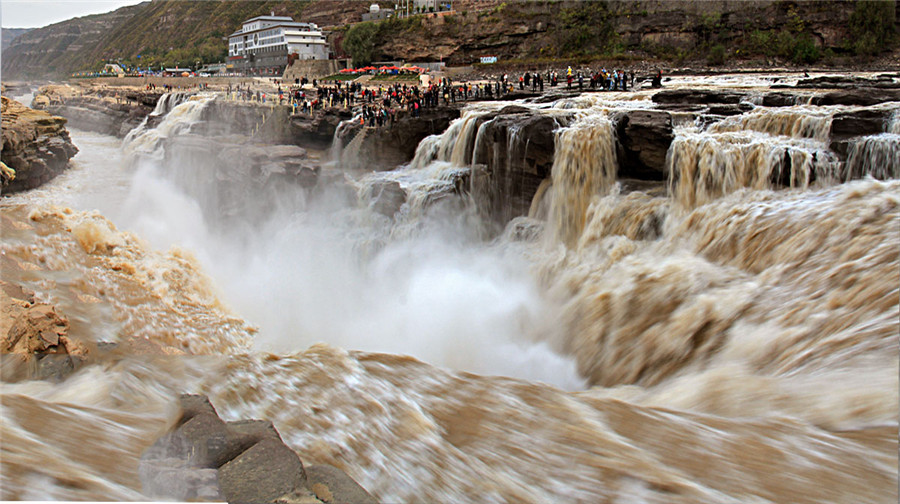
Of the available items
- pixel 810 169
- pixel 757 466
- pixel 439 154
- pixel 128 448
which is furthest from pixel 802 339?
pixel 439 154

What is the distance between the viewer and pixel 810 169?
3533 millimetres

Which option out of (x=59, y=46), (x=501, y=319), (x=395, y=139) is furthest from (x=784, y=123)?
(x=59, y=46)

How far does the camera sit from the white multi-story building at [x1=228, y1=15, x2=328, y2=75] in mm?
3980

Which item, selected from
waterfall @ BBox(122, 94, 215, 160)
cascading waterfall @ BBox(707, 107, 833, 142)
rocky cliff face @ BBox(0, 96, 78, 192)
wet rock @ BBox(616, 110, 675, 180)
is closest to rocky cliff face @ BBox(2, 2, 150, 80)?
rocky cliff face @ BBox(0, 96, 78, 192)

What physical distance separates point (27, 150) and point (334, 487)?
3.61m

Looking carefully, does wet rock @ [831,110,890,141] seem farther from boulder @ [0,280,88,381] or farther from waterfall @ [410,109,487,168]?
boulder @ [0,280,88,381]

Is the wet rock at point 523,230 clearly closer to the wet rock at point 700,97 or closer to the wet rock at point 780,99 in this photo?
the wet rock at point 700,97

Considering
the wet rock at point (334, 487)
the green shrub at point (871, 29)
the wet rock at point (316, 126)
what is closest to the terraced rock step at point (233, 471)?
the wet rock at point (334, 487)

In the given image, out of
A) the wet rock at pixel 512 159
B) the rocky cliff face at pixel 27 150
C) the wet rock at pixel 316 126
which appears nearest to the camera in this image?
the rocky cliff face at pixel 27 150

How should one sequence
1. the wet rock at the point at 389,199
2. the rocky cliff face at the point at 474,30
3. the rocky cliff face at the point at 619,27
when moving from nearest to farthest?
the rocky cliff face at the point at 474,30 < the wet rock at the point at 389,199 < the rocky cliff face at the point at 619,27

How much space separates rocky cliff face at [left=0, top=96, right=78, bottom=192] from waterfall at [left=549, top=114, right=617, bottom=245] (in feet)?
12.0

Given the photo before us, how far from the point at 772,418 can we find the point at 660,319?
115 centimetres

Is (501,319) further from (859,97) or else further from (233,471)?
(859,97)

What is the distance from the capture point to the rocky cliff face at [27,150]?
134 inches
